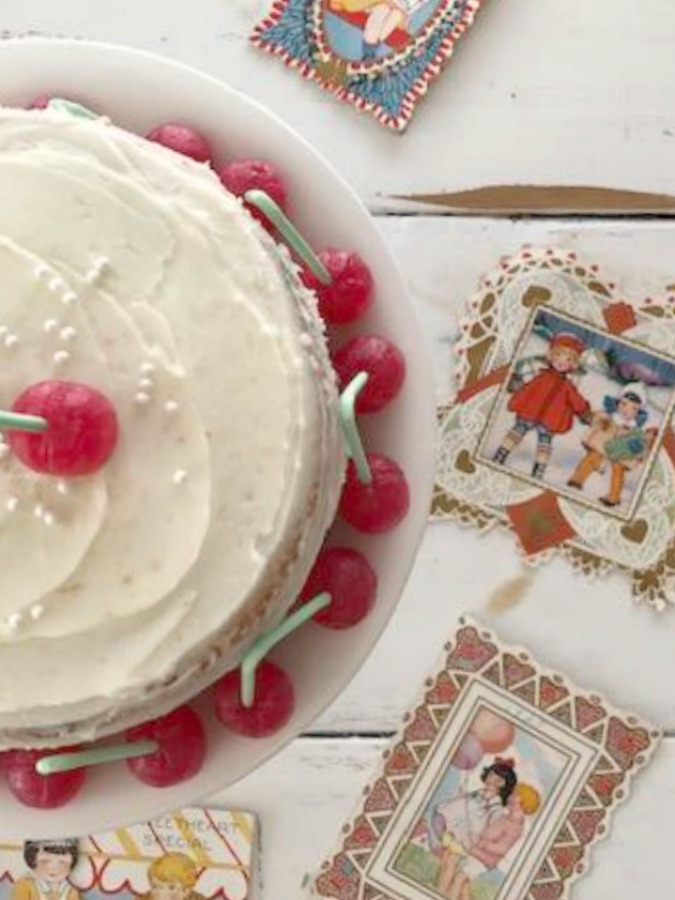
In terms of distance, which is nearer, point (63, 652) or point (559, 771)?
point (63, 652)

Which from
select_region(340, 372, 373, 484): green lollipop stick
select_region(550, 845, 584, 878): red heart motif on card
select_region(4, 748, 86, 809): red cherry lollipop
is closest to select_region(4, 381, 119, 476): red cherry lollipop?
select_region(340, 372, 373, 484): green lollipop stick

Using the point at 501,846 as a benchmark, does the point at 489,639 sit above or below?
above

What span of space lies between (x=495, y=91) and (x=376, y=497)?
1.35 feet

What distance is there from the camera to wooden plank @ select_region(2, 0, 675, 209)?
46.9 inches

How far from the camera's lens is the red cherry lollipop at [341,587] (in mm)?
925

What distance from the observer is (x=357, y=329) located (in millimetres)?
971

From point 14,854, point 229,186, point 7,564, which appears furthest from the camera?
point 14,854

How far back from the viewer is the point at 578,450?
3.86 feet

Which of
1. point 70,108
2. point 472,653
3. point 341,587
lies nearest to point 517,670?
point 472,653

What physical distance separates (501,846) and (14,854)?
0.35m

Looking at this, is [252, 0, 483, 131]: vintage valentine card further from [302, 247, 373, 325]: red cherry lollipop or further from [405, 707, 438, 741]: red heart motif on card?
[405, 707, 438, 741]: red heart motif on card

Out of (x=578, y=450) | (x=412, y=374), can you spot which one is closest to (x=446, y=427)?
(x=578, y=450)

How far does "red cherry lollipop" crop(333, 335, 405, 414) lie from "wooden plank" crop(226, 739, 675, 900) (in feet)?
1.10

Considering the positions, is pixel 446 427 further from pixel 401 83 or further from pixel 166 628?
pixel 166 628
